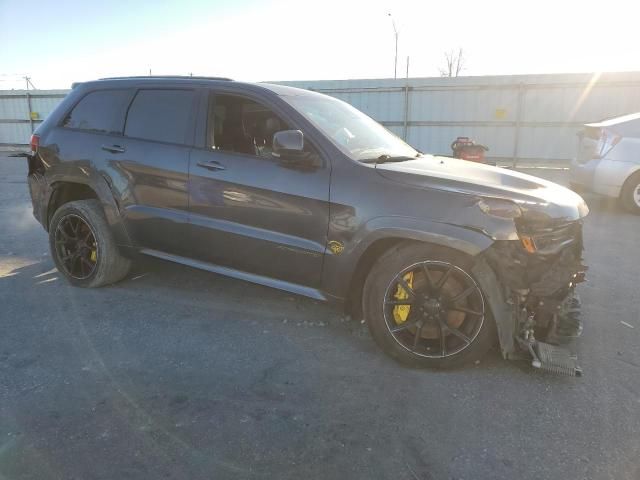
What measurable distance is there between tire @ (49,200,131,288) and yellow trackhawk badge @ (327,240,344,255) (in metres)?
2.19

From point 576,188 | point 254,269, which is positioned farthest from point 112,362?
point 576,188

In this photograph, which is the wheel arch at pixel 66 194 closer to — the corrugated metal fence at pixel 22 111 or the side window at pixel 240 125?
the side window at pixel 240 125

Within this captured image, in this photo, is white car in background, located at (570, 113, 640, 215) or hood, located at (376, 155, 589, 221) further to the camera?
white car in background, located at (570, 113, 640, 215)

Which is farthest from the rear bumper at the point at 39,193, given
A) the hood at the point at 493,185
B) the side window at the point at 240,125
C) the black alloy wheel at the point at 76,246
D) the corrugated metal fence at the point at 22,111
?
the corrugated metal fence at the point at 22,111

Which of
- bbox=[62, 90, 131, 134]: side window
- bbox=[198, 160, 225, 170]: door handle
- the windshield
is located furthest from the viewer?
bbox=[62, 90, 131, 134]: side window

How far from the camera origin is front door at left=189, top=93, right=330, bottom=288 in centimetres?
343

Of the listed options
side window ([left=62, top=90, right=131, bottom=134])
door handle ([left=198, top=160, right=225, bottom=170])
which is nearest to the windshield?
door handle ([left=198, top=160, right=225, bottom=170])

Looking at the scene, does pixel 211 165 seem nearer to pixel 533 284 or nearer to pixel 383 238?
pixel 383 238

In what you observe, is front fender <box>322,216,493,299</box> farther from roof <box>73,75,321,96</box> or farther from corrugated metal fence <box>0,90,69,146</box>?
corrugated metal fence <box>0,90,69,146</box>

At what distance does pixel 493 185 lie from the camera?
317cm

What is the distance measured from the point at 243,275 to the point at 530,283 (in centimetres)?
202

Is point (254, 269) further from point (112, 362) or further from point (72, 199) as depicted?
point (72, 199)

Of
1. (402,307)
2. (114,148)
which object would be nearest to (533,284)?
(402,307)

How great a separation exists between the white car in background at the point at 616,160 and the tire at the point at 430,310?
6208 millimetres
